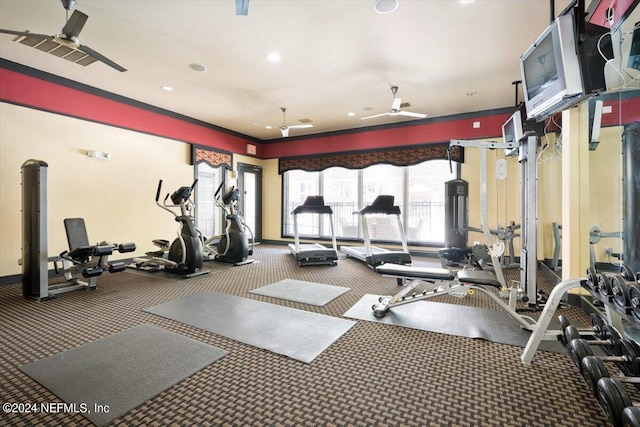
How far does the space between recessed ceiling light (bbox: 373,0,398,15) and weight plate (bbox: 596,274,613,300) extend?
2.85 meters

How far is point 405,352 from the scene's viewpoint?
89.2 inches

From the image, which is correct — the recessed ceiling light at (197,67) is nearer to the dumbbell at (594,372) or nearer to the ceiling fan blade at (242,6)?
the ceiling fan blade at (242,6)

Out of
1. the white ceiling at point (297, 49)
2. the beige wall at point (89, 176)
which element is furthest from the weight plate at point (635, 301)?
the beige wall at point (89, 176)

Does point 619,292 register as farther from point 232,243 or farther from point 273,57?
point 232,243

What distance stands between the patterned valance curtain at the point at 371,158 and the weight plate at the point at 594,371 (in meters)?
5.08

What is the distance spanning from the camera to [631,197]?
9.03 ft

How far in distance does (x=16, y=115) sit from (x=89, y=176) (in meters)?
1.19

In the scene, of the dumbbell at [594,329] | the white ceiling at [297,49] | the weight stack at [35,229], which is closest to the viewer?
the dumbbell at [594,329]

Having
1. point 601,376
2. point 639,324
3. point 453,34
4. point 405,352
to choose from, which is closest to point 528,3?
point 453,34

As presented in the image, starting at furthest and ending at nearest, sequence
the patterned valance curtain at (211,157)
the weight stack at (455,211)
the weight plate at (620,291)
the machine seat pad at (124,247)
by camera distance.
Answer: the patterned valance curtain at (211,157), the weight stack at (455,211), the machine seat pad at (124,247), the weight plate at (620,291)

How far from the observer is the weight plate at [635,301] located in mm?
1439

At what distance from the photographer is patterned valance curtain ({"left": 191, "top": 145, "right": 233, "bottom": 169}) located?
6840mm

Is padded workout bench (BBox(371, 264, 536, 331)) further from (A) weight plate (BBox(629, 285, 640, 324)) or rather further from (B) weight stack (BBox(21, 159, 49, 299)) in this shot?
(B) weight stack (BBox(21, 159, 49, 299))

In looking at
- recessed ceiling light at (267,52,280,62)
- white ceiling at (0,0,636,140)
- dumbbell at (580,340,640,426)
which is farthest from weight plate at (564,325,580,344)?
recessed ceiling light at (267,52,280,62)
